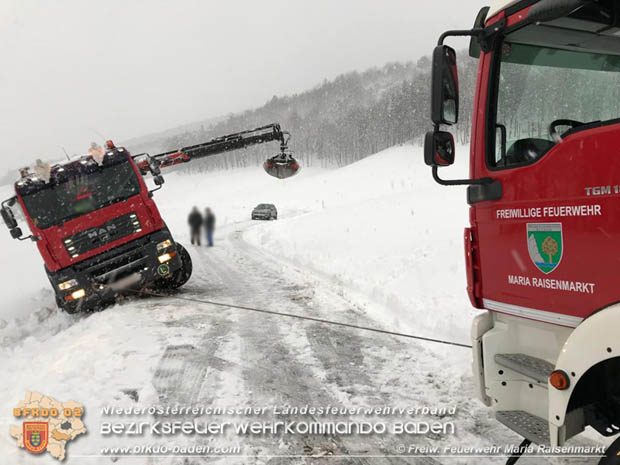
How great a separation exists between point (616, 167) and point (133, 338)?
6037mm

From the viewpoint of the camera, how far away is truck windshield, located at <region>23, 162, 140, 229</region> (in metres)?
7.77

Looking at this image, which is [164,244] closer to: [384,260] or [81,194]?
[81,194]

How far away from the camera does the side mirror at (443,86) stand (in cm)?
251

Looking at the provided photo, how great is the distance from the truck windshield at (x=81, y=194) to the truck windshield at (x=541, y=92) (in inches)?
298

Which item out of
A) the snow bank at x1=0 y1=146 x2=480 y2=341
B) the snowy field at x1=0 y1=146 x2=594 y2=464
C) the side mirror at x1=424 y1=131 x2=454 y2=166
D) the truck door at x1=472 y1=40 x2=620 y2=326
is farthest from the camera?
the snow bank at x1=0 y1=146 x2=480 y2=341

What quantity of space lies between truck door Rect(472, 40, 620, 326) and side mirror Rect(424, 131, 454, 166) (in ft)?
0.88

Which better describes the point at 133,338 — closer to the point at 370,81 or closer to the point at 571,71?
the point at 571,71

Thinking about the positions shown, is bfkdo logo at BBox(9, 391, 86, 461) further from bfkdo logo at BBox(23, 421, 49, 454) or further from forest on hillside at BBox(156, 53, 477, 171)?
forest on hillside at BBox(156, 53, 477, 171)

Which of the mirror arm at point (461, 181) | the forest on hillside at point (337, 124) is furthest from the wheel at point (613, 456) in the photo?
the forest on hillside at point (337, 124)

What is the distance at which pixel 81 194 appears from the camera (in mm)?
7980

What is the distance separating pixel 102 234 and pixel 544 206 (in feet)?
26.1

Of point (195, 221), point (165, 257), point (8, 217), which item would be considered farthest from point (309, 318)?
point (195, 221)

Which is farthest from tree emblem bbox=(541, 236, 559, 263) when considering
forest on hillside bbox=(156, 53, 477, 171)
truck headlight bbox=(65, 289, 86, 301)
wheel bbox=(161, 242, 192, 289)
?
forest on hillside bbox=(156, 53, 477, 171)

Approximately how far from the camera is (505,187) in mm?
2596
